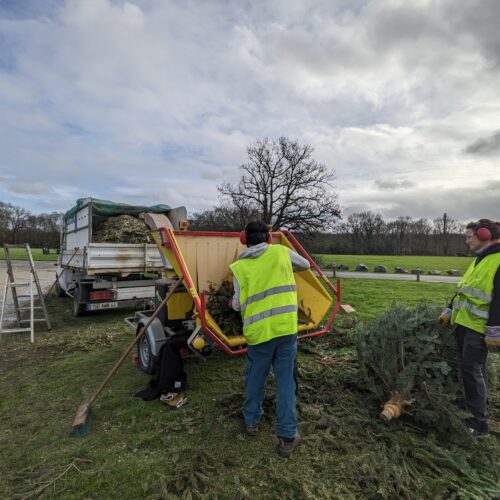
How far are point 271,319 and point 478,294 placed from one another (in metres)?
1.76

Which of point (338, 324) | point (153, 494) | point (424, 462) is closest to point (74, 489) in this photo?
point (153, 494)

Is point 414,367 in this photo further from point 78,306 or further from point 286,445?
point 78,306

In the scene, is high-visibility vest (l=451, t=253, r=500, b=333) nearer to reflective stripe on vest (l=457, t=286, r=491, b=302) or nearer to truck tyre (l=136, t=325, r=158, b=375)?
reflective stripe on vest (l=457, t=286, r=491, b=302)

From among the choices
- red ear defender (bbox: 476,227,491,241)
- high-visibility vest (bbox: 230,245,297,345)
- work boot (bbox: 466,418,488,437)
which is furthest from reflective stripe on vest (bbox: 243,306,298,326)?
work boot (bbox: 466,418,488,437)

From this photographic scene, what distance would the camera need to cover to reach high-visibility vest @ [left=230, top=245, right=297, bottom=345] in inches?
108

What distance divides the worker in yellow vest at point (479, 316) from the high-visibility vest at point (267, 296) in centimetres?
152

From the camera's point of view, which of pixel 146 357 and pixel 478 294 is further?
pixel 146 357

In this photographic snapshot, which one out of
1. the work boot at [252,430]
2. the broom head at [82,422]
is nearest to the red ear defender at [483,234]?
the work boot at [252,430]

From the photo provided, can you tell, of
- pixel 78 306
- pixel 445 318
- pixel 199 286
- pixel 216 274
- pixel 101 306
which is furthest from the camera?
pixel 78 306

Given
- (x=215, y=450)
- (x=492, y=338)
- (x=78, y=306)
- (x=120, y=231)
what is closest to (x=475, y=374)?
(x=492, y=338)

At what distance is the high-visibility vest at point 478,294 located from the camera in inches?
110

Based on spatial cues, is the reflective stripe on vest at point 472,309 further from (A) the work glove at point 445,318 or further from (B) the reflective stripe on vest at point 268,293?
(B) the reflective stripe on vest at point 268,293

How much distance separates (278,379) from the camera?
281cm

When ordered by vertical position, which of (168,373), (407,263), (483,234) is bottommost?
(407,263)
